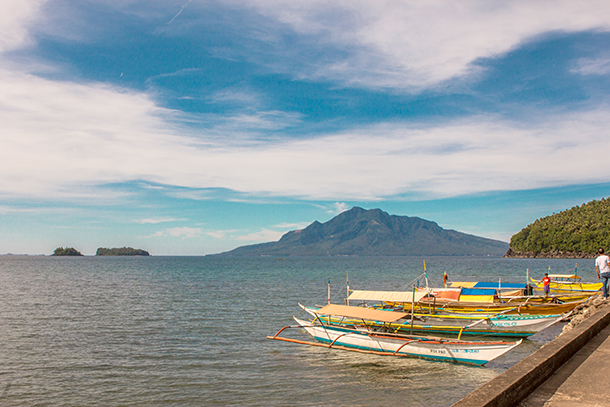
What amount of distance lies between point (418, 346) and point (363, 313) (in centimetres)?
359

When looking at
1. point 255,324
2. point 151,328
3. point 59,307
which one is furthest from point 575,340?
point 59,307

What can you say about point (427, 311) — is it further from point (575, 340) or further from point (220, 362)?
point (575, 340)

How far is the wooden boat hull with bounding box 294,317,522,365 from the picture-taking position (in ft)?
65.4

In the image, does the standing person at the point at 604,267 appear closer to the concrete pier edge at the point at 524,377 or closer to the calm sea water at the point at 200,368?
the calm sea water at the point at 200,368

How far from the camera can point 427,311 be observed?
32.3 m

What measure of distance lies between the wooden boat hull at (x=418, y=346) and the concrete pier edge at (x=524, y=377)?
30.5 feet

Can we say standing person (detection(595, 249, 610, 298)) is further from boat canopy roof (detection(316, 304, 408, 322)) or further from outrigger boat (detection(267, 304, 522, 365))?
boat canopy roof (detection(316, 304, 408, 322))

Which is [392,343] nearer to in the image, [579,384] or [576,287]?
[579,384]

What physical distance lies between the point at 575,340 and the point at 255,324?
81.8 ft

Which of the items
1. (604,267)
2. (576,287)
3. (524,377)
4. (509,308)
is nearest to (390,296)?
(509,308)

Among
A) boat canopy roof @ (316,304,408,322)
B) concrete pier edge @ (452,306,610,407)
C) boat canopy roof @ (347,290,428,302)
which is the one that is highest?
concrete pier edge @ (452,306,610,407)

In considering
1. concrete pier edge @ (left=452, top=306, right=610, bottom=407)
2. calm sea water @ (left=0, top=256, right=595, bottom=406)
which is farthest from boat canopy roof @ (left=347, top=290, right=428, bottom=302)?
concrete pier edge @ (left=452, top=306, right=610, bottom=407)

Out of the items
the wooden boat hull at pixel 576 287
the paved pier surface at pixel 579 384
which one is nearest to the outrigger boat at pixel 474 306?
the wooden boat hull at pixel 576 287

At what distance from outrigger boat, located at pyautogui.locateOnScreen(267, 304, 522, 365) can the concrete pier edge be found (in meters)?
9.28
